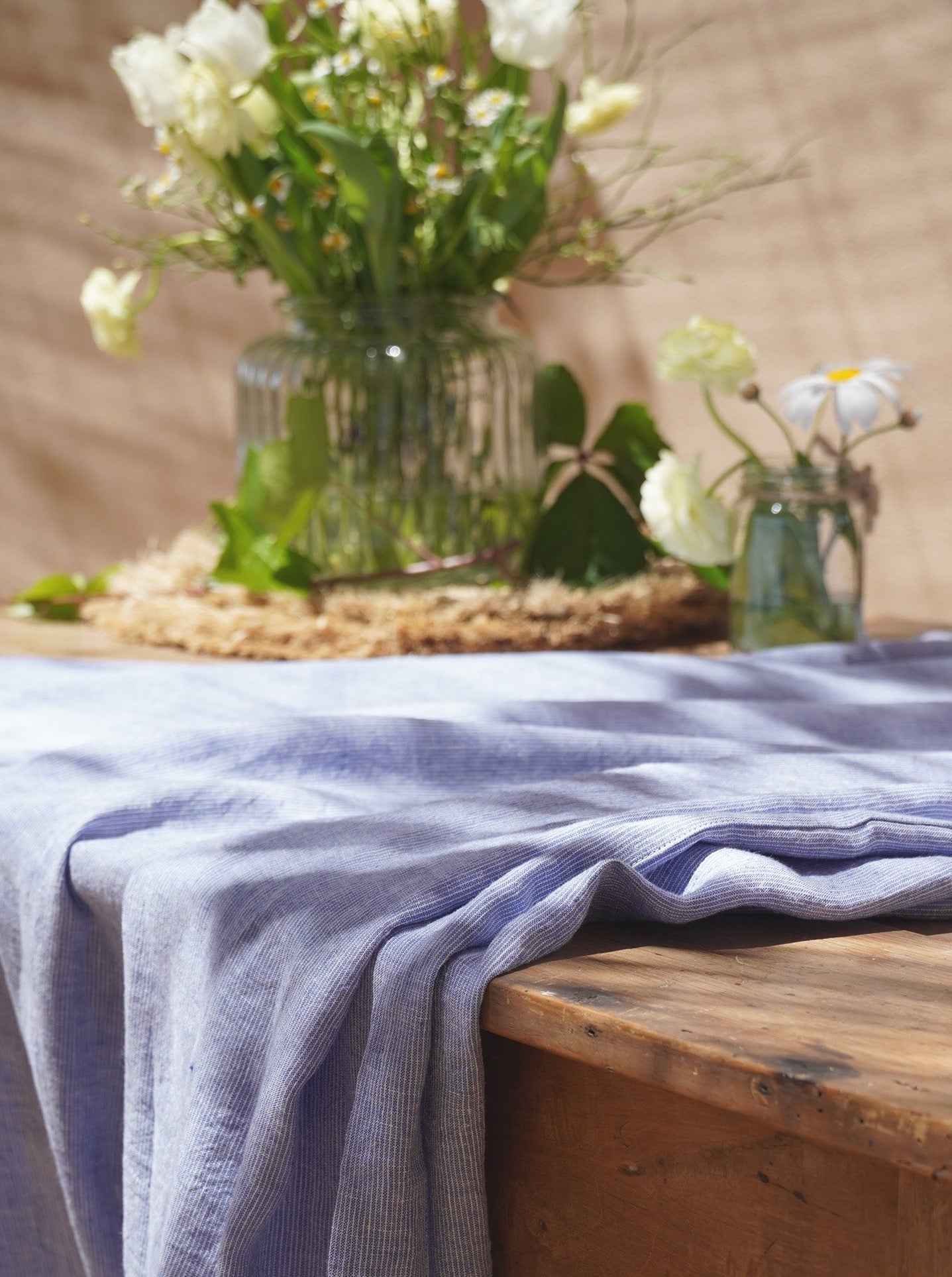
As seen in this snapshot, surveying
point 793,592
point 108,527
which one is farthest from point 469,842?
point 108,527

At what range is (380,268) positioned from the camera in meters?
1.20

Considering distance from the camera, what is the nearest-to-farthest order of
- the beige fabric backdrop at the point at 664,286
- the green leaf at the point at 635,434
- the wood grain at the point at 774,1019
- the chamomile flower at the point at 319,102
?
the wood grain at the point at 774,1019 < the chamomile flower at the point at 319,102 < the green leaf at the point at 635,434 < the beige fabric backdrop at the point at 664,286

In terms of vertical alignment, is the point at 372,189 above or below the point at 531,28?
below

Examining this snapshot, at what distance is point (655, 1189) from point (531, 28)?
0.98 meters

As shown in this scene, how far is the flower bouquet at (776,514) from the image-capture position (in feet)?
3.48

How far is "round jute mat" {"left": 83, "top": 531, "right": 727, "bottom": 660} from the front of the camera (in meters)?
1.11

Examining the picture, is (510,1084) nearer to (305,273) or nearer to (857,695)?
(857,695)

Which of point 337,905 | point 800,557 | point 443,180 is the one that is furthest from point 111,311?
point 337,905

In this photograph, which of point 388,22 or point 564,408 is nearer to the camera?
point 388,22

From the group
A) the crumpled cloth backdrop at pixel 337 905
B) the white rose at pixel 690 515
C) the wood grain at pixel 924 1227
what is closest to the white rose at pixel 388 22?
the white rose at pixel 690 515

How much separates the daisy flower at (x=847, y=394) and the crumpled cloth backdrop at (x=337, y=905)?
295 millimetres

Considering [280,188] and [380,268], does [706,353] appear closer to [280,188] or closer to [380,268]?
[380,268]

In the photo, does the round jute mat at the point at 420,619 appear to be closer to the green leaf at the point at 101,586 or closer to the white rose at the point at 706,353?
the green leaf at the point at 101,586

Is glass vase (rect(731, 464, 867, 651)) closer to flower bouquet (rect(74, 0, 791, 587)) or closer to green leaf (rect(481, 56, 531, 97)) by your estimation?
flower bouquet (rect(74, 0, 791, 587))
